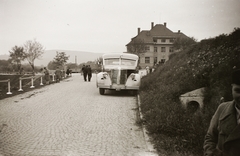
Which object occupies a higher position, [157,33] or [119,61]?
[157,33]

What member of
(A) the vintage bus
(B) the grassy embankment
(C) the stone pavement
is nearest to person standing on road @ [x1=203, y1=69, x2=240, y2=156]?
(B) the grassy embankment

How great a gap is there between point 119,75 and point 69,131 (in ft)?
25.9

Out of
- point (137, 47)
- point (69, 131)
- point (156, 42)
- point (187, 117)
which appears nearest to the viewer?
point (187, 117)

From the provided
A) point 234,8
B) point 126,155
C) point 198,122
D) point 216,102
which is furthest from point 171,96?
point 126,155

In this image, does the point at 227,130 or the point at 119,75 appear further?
the point at 119,75

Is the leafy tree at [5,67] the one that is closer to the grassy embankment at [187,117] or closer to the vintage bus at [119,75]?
the vintage bus at [119,75]

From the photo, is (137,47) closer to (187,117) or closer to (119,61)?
(119,61)

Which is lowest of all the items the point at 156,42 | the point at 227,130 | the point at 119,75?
the point at 227,130

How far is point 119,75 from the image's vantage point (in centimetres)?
1398

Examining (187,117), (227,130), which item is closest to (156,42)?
(187,117)

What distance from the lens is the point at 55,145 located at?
5.24 meters

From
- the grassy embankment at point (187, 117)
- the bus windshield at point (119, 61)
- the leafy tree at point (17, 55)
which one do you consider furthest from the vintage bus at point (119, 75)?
the leafy tree at point (17, 55)

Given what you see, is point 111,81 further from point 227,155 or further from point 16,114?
point 227,155

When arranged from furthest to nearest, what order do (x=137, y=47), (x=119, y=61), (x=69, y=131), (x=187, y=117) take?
(x=137, y=47) → (x=119, y=61) → (x=69, y=131) → (x=187, y=117)
